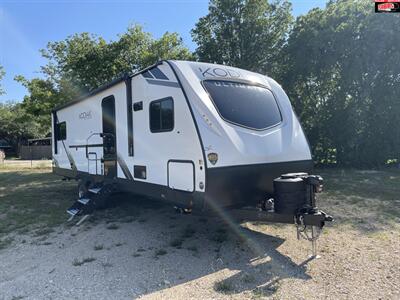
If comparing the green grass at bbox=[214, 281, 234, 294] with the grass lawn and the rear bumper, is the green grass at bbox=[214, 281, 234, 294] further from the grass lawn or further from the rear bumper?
the grass lawn

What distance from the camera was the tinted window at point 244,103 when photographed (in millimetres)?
4914

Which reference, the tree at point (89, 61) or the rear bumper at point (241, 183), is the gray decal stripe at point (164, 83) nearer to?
the rear bumper at point (241, 183)

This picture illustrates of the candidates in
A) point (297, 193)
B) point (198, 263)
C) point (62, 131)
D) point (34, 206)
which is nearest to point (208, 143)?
point (297, 193)

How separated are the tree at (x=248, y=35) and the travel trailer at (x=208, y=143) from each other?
11.0m

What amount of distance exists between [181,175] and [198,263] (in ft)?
4.05

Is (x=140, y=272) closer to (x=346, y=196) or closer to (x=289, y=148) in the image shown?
(x=289, y=148)

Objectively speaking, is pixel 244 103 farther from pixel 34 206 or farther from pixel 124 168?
pixel 34 206

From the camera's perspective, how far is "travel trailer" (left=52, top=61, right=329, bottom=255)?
455 cm

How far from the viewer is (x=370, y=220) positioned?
6.43m

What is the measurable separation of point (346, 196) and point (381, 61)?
8.74 m

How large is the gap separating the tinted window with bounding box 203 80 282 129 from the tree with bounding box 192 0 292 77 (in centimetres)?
1129

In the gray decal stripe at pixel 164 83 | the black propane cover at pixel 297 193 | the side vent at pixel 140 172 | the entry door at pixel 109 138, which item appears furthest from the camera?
the entry door at pixel 109 138

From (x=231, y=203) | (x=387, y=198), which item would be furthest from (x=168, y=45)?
(x=231, y=203)

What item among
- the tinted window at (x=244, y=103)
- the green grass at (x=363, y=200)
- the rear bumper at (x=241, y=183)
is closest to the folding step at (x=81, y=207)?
the rear bumper at (x=241, y=183)
